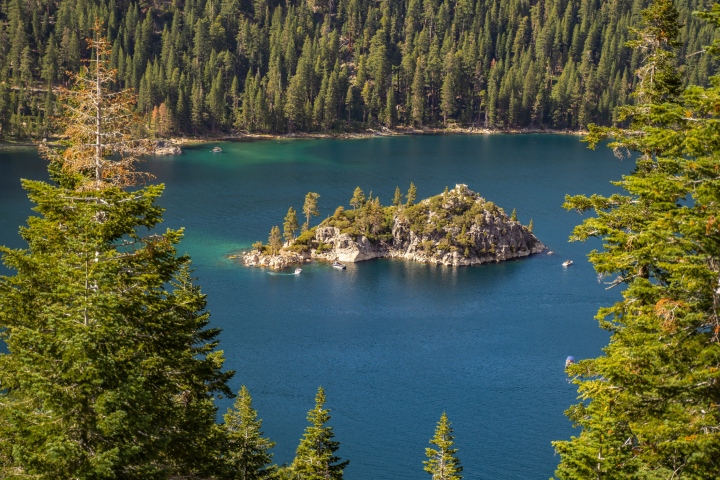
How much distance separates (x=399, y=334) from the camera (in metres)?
91.2

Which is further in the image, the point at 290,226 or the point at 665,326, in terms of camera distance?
the point at 290,226

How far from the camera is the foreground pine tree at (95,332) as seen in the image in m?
20.9

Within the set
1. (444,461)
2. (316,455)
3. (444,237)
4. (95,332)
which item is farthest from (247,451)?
(444,237)

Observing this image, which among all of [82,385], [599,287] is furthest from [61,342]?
[599,287]

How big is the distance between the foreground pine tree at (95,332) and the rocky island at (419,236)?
9113 cm

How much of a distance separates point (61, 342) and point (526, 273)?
318 feet

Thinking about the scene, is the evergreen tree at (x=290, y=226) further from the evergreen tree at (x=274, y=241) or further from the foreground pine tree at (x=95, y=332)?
the foreground pine tree at (x=95, y=332)

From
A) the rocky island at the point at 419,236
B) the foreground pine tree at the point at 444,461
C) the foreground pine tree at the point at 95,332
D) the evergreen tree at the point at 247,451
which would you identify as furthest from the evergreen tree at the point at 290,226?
the foreground pine tree at the point at 95,332

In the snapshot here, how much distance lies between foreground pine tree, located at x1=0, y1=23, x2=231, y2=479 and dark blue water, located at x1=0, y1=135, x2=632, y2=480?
128 feet

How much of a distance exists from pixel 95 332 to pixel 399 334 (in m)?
71.1

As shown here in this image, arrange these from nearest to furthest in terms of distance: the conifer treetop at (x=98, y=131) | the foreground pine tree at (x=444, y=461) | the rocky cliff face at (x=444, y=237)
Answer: the conifer treetop at (x=98, y=131), the foreground pine tree at (x=444, y=461), the rocky cliff face at (x=444, y=237)

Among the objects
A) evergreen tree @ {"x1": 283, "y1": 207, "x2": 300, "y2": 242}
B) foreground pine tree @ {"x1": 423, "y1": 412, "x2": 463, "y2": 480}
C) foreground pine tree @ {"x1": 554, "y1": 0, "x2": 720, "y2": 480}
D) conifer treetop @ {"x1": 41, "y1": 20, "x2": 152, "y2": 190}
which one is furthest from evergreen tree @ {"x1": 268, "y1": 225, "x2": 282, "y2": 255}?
foreground pine tree @ {"x1": 554, "y1": 0, "x2": 720, "y2": 480}

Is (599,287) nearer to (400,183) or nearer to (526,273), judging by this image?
(526,273)

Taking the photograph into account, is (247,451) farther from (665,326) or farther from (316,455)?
(665,326)
